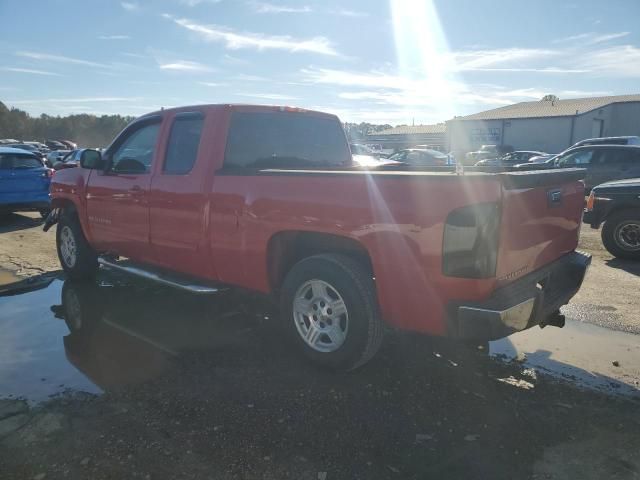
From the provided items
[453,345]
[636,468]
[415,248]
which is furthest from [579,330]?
[415,248]

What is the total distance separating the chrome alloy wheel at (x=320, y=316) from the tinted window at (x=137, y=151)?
7.33ft

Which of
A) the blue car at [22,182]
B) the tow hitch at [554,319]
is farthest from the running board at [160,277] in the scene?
the blue car at [22,182]

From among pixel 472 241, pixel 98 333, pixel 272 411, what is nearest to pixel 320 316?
pixel 272 411

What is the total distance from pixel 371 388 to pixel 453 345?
120cm

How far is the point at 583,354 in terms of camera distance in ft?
14.1

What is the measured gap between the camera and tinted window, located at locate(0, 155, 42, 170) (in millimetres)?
11172

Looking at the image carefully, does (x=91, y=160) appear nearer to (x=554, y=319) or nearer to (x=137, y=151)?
(x=137, y=151)

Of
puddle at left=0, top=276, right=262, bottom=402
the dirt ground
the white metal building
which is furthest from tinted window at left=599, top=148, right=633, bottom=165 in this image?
the white metal building

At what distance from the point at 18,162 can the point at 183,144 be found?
874 centimetres

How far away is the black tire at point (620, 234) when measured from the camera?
24.9 feet

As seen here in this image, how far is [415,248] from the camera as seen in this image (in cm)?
315

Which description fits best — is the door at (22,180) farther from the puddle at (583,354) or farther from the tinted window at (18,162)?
the puddle at (583,354)

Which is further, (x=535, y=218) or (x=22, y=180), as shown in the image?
(x=22, y=180)

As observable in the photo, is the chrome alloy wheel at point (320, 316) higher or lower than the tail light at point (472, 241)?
lower
